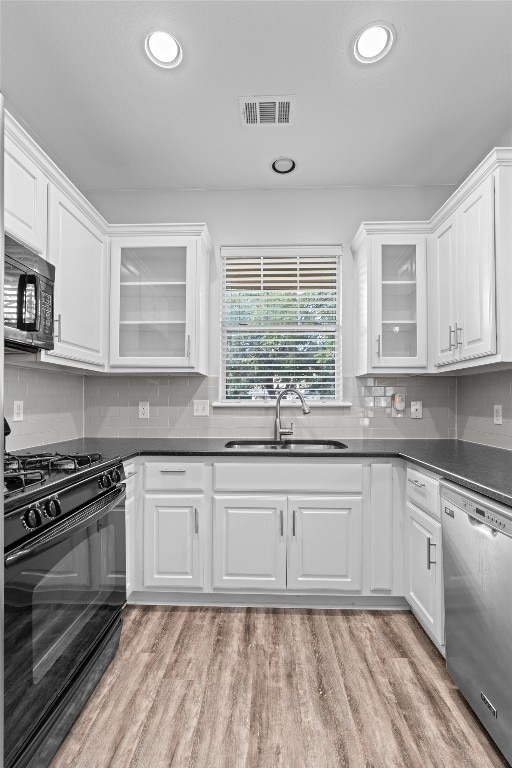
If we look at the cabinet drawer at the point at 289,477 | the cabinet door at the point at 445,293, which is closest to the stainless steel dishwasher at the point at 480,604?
the cabinet drawer at the point at 289,477

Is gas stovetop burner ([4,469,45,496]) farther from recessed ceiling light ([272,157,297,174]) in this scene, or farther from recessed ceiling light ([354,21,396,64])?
recessed ceiling light ([272,157,297,174])

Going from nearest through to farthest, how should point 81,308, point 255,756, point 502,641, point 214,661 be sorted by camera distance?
point 502,641
point 255,756
point 214,661
point 81,308

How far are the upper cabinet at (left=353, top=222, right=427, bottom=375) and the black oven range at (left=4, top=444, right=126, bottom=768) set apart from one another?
1.79 meters

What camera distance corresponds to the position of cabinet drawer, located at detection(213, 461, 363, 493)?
8.61 ft

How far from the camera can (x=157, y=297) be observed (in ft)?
9.95

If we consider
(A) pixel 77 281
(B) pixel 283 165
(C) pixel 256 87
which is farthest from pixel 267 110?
(A) pixel 77 281

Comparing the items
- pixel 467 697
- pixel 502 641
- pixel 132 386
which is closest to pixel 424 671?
pixel 467 697

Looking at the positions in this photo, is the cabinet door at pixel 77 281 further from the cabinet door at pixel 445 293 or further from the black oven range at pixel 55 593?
the cabinet door at pixel 445 293

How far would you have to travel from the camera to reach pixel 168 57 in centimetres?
209

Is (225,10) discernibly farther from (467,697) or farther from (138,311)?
(467,697)

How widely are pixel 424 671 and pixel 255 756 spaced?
871mm

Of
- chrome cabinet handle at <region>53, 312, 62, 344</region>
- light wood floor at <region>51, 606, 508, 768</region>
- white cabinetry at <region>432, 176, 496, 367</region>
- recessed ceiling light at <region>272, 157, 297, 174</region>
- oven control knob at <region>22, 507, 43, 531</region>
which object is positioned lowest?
light wood floor at <region>51, 606, 508, 768</region>

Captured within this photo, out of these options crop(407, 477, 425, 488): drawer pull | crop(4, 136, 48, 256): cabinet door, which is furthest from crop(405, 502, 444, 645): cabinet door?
crop(4, 136, 48, 256): cabinet door

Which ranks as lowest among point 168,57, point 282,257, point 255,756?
point 255,756
